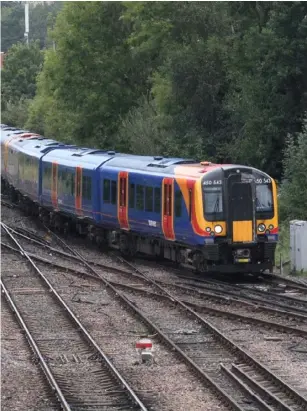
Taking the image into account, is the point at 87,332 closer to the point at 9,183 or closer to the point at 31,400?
the point at 31,400

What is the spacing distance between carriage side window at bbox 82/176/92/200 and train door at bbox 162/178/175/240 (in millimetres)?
5511

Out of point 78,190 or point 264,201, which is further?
point 78,190

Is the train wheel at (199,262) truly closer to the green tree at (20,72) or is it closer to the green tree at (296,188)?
the green tree at (296,188)

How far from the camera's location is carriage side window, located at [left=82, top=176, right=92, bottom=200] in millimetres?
28688

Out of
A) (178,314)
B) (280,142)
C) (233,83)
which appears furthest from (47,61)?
(178,314)

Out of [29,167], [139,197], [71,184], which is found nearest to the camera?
[139,197]

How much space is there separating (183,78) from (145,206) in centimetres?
1601

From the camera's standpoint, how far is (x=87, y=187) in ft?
95.1

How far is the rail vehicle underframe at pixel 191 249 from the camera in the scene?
22.0 metres

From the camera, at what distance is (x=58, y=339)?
16000 millimetres

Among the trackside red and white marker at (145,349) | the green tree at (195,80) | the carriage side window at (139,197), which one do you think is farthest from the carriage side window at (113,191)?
the trackside red and white marker at (145,349)

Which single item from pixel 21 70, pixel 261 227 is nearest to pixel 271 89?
pixel 261 227

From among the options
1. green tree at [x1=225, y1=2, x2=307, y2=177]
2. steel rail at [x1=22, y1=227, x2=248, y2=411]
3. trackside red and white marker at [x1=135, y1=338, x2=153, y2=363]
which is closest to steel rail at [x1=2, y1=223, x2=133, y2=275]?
steel rail at [x1=22, y1=227, x2=248, y2=411]

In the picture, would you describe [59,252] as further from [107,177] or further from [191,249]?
[191,249]
